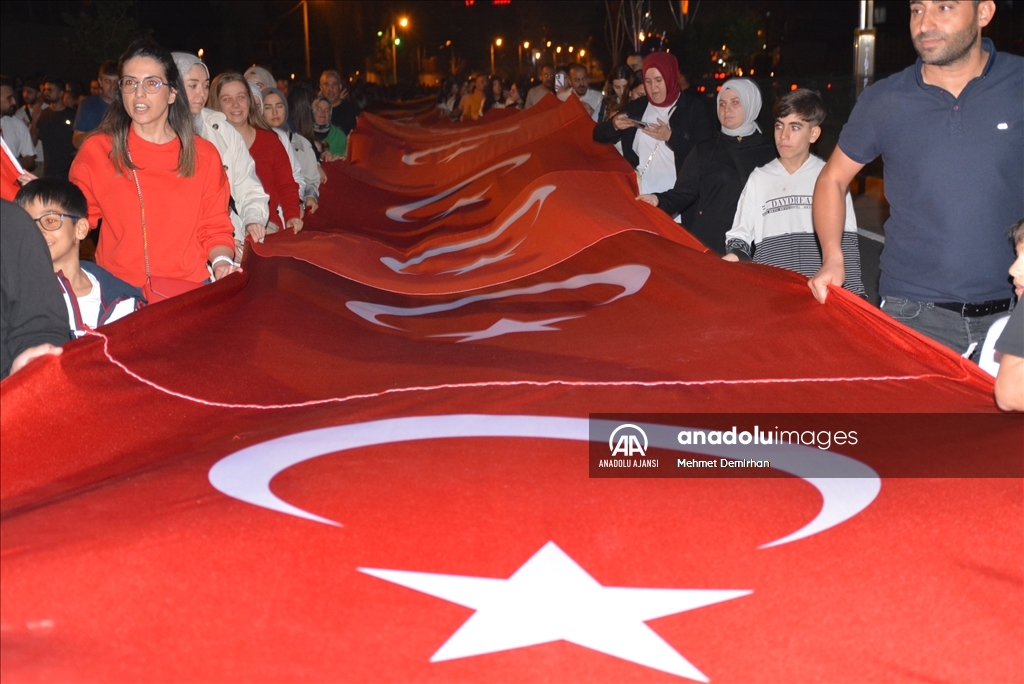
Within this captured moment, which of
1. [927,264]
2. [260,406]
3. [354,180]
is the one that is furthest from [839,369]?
[354,180]

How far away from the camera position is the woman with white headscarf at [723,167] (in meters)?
5.69

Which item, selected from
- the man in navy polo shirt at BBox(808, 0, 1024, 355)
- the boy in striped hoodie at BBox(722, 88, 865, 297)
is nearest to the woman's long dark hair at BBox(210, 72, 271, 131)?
the boy in striped hoodie at BBox(722, 88, 865, 297)

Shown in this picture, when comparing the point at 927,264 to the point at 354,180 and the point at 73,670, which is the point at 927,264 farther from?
the point at 354,180

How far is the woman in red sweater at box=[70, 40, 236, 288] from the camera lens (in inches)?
166

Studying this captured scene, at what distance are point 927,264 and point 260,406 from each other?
2262 mm

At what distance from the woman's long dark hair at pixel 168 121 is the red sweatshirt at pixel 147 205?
1.1 inches

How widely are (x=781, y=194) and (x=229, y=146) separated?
8.96 feet

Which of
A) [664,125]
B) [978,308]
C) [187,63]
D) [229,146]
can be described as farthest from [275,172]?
[978,308]

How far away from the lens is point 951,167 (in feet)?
Answer: 11.8

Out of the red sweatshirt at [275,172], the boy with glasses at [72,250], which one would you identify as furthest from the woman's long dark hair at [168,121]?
the red sweatshirt at [275,172]

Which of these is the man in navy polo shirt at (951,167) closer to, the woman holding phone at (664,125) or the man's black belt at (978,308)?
the man's black belt at (978,308)

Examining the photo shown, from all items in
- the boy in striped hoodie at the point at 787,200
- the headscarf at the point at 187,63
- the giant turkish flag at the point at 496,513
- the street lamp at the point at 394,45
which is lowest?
the giant turkish flag at the point at 496,513

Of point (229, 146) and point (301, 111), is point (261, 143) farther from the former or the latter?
point (301, 111)

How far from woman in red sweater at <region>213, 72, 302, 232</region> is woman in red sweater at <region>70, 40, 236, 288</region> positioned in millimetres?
2159
